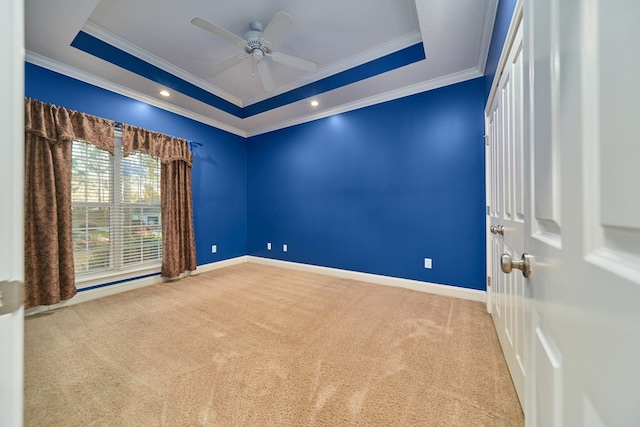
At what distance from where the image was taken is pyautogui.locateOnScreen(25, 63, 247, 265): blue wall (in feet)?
7.98

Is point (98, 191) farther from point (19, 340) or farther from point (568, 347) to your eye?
point (568, 347)

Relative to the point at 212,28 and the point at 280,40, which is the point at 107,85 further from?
the point at 280,40

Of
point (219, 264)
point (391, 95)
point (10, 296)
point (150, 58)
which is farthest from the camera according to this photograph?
point (219, 264)

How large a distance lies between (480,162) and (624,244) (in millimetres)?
2739

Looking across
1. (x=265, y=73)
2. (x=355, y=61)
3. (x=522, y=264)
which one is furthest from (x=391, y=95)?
(x=522, y=264)

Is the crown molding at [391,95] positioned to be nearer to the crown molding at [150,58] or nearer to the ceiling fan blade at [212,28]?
the crown molding at [150,58]

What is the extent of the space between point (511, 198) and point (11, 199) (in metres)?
1.98

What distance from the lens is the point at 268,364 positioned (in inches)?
61.2

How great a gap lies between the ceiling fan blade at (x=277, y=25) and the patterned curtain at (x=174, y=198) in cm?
215

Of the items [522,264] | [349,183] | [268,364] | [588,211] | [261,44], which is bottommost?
[268,364]

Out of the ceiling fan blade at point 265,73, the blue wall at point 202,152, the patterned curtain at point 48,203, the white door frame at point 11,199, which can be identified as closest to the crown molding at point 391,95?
the blue wall at point 202,152

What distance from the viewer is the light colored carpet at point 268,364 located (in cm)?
119

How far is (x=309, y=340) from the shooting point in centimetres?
182

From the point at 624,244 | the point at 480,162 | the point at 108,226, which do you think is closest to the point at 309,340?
the point at 624,244
